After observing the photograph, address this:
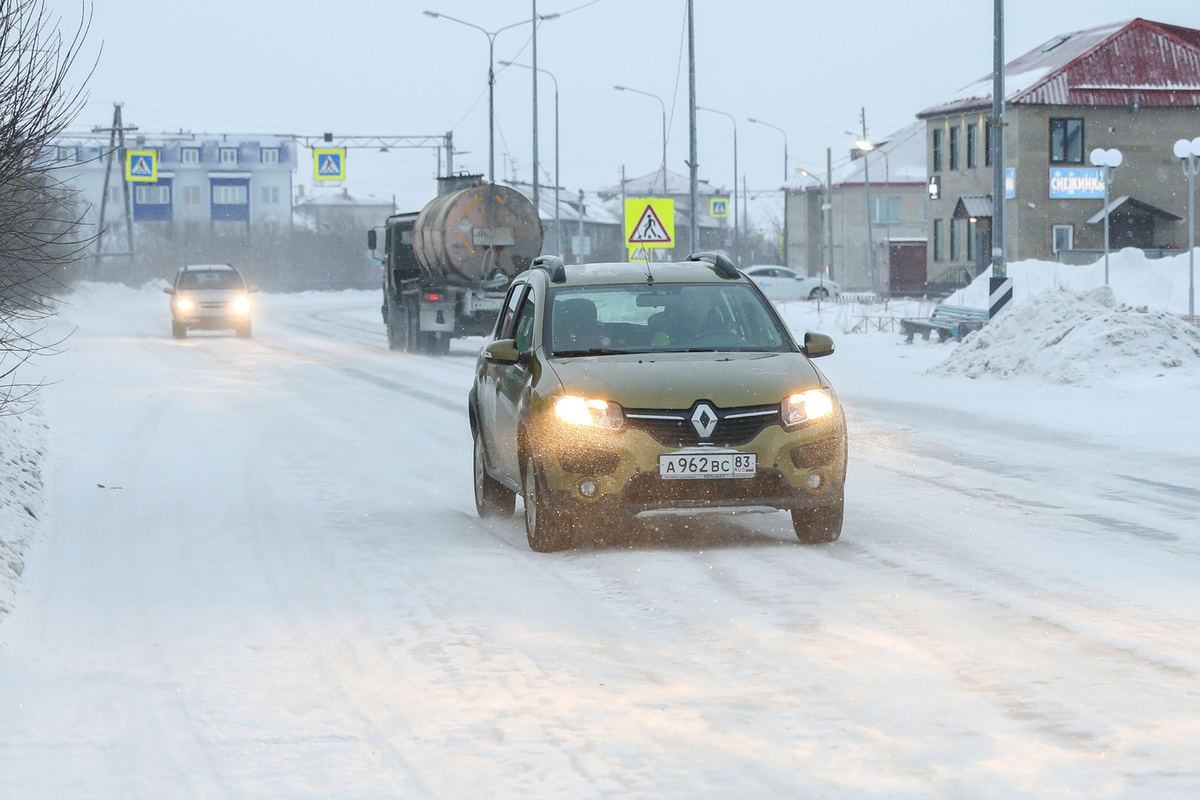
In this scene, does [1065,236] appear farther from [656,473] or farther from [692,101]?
[656,473]

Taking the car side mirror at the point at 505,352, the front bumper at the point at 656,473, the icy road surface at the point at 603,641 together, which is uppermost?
the car side mirror at the point at 505,352

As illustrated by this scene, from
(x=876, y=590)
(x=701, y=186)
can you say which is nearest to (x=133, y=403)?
(x=876, y=590)

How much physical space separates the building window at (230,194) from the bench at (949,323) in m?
118

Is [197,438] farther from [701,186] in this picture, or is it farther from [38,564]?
[701,186]

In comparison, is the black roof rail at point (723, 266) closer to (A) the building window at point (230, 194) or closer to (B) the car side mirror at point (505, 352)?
(B) the car side mirror at point (505, 352)

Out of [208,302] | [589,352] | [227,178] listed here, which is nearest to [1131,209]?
[208,302]

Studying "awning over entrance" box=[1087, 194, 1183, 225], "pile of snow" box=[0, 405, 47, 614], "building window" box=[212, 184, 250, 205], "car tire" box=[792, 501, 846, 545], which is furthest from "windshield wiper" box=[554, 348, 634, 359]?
"building window" box=[212, 184, 250, 205]

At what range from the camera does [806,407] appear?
339 inches

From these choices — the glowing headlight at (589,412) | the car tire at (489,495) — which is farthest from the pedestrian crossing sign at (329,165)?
the glowing headlight at (589,412)

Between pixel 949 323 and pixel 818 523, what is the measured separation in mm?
22528

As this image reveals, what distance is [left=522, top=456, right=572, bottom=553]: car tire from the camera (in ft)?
28.0

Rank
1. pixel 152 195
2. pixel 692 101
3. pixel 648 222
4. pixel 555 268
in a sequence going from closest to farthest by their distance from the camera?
pixel 555 268
pixel 648 222
pixel 692 101
pixel 152 195

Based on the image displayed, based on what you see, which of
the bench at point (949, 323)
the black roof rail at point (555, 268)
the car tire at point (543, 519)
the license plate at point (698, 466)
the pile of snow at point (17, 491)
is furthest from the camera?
the bench at point (949, 323)

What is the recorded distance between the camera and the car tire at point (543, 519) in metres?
8.53
